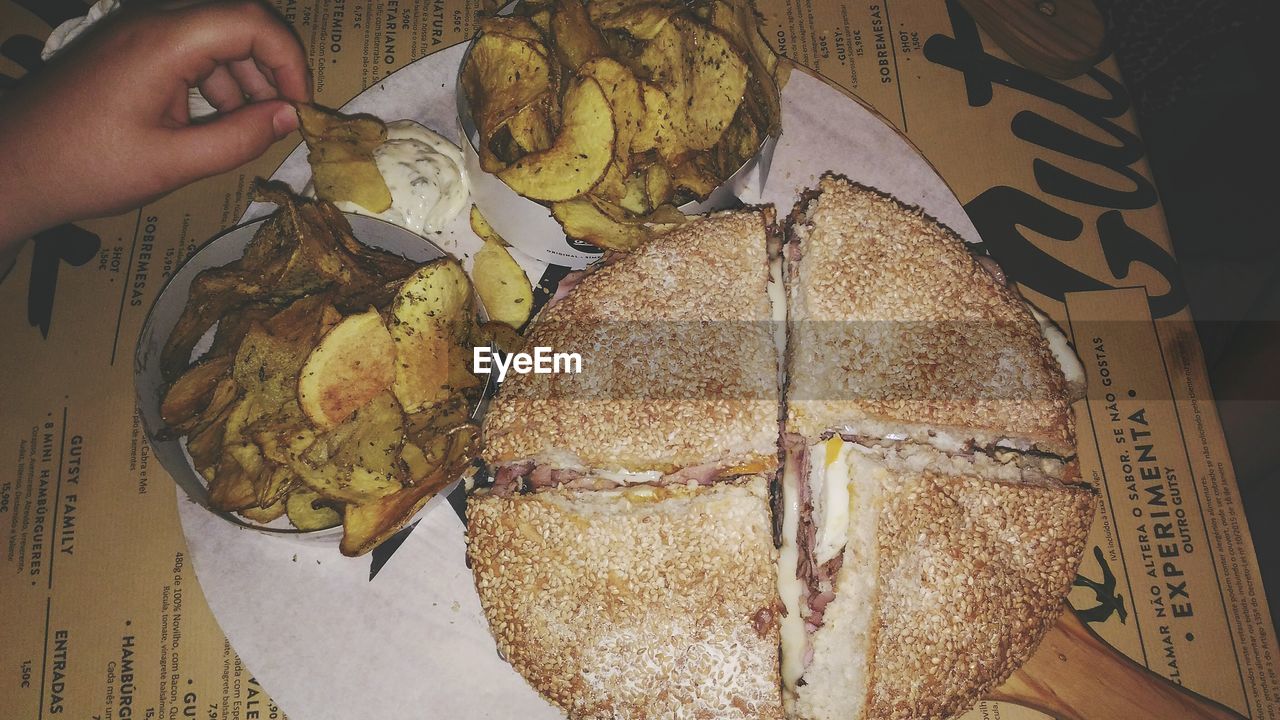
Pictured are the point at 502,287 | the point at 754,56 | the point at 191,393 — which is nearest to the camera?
the point at 191,393

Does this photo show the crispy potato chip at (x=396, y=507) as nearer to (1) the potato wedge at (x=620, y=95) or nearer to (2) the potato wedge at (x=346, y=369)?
(2) the potato wedge at (x=346, y=369)

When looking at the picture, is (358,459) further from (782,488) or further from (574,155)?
(782,488)

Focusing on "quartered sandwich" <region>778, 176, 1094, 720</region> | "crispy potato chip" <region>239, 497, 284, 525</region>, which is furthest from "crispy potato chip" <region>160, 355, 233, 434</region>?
"quartered sandwich" <region>778, 176, 1094, 720</region>

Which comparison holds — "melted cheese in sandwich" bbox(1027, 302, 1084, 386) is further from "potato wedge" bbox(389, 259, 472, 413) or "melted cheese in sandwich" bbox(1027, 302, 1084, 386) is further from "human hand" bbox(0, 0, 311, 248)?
"human hand" bbox(0, 0, 311, 248)

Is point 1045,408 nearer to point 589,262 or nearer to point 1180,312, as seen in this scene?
point 1180,312

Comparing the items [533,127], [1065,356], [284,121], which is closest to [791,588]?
[1065,356]

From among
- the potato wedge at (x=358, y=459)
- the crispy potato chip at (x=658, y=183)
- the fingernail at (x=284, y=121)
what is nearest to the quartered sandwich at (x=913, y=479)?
the crispy potato chip at (x=658, y=183)
